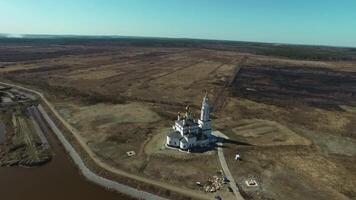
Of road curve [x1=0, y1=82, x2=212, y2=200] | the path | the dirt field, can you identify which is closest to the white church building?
the dirt field

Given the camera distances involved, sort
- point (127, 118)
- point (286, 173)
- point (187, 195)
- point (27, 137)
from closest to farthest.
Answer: point (187, 195) < point (286, 173) < point (27, 137) < point (127, 118)

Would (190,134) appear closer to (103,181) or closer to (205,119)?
(205,119)

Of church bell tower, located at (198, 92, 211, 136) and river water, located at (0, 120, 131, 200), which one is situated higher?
church bell tower, located at (198, 92, 211, 136)

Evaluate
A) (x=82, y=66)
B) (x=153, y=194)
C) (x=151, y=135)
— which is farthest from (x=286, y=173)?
(x=82, y=66)

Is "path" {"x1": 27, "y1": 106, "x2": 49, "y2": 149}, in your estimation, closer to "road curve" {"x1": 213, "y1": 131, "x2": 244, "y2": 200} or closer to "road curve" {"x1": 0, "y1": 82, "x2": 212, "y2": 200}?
"road curve" {"x1": 0, "y1": 82, "x2": 212, "y2": 200}

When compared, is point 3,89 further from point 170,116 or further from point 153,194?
point 153,194

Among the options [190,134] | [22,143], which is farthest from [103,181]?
[22,143]
